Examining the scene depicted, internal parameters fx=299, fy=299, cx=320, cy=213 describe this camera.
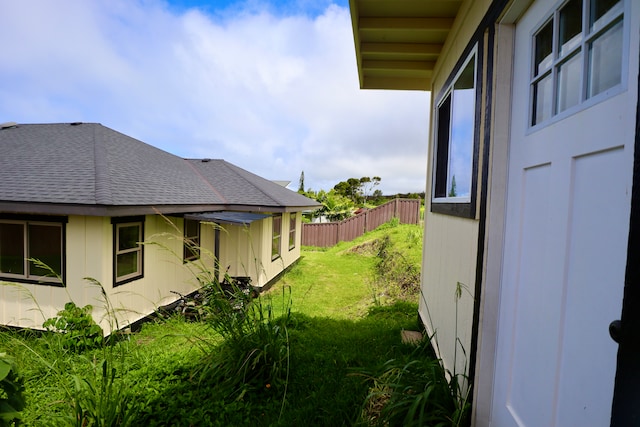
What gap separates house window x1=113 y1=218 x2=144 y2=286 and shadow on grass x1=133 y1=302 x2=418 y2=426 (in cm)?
318

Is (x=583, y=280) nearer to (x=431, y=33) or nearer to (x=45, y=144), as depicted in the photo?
(x=431, y=33)

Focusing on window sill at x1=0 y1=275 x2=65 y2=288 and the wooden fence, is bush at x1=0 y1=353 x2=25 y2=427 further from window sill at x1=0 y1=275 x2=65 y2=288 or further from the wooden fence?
the wooden fence

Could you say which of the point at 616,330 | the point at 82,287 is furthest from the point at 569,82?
the point at 82,287

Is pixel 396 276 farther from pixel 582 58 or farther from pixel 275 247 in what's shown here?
pixel 582 58

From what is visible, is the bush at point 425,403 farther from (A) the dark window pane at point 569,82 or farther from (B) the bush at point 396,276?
(B) the bush at point 396,276

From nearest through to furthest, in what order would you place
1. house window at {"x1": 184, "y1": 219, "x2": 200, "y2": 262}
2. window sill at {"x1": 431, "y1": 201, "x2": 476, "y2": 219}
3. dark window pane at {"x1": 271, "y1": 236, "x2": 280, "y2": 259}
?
window sill at {"x1": 431, "y1": 201, "x2": 476, "y2": 219} → house window at {"x1": 184, "y1": 219, "x2": 200, "y2": 262} → dark window pane at {"x1": 271, "y1": 236, "x2": 280, "y2": 259}

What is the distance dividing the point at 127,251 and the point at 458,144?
19.3 ft

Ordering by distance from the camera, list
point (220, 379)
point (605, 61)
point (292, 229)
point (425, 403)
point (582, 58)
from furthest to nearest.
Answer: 1. point (292, 229)
2. point (220, 379)
3. point (425, 403)
4. point (582, 58)
5. point (605, 61)

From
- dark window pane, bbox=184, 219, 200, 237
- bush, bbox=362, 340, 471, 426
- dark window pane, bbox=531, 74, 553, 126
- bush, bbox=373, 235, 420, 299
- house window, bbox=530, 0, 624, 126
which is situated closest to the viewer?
house window, bbox=530, 0, 624, 126

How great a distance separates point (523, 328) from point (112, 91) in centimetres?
1985

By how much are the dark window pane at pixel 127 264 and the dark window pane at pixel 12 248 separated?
175cm

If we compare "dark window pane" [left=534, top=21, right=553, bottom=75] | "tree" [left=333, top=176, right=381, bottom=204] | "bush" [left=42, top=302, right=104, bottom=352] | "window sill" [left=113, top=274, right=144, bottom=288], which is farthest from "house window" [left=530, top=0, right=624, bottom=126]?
"tree" [left=333, top=176, right=381, bottom=204]

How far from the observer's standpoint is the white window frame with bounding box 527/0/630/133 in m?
0.96

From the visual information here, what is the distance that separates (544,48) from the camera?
151 cm
